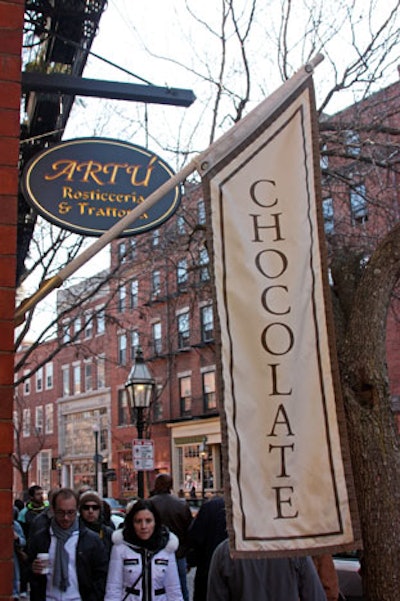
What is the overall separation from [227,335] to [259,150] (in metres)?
0.96

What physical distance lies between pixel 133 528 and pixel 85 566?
0.76 metres

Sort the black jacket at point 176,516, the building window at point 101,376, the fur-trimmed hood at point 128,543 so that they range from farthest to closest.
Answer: the building window at point 101,376, the black jacket at point 176,516, the fur-trimmed hood at point 128,543

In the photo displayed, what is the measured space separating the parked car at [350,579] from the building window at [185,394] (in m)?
29.1

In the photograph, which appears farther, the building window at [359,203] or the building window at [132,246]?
the building window at [132,246]

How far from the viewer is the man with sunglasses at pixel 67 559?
5.54 meters

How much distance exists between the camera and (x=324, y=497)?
3.10m

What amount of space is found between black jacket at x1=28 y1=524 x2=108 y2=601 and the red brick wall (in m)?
3.17

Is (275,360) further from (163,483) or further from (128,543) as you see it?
(163,483)

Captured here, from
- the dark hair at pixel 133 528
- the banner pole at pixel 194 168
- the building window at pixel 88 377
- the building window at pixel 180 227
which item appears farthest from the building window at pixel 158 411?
the banner pole at pixel 194 168

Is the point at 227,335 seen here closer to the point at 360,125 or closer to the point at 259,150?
→ the point at 259,150

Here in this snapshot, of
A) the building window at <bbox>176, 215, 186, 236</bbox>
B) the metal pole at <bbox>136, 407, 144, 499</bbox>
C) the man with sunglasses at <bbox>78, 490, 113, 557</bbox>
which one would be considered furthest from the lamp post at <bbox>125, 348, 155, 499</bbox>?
the man with sunglasses at <bbox>78, 490, 113, 557</bbox>

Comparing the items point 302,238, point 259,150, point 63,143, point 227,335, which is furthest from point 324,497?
point 63,143

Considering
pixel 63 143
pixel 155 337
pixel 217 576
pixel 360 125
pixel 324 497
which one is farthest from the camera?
pixel 155 337

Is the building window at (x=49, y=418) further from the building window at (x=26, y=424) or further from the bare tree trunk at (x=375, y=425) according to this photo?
the bare tree trunk at (x=375, y=425)
